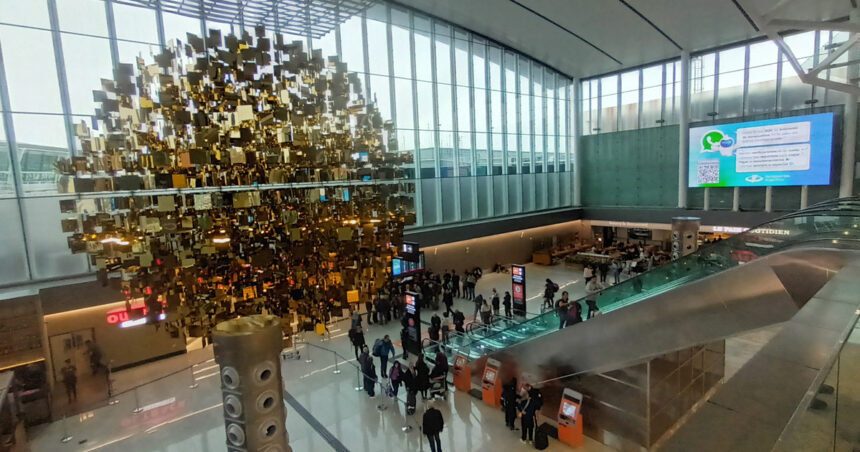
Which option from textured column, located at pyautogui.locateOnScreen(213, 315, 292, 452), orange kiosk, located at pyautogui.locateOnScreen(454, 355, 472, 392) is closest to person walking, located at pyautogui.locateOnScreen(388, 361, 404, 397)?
orange kiosk, located at pyautogui.locateOnScreen(454, 355, 472, 392)

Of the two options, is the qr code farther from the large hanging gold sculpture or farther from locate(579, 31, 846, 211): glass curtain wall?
the large hanging gold sculpture

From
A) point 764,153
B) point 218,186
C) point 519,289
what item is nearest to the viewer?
point 218,186

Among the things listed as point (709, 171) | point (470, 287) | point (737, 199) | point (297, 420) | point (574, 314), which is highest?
point (709, 171)

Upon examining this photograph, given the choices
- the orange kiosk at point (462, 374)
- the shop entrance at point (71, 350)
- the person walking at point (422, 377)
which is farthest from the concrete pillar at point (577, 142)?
the shop entrance at point (71, 350)

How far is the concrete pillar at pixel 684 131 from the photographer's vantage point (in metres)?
23.8

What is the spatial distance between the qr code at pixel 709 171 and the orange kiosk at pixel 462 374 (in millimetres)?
19476

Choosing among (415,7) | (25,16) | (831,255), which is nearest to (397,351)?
(831,255)

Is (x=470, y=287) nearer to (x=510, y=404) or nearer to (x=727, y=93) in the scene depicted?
(x=510, y=404)

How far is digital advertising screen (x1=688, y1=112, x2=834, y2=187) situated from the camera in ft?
63.7

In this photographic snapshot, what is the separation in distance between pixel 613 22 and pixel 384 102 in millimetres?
11781

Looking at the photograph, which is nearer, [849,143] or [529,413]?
[529,413]

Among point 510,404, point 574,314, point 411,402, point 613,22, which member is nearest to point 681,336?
point 574,314

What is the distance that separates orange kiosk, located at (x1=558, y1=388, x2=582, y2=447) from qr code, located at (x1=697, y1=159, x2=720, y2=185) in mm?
19693

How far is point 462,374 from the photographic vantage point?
397 inches
